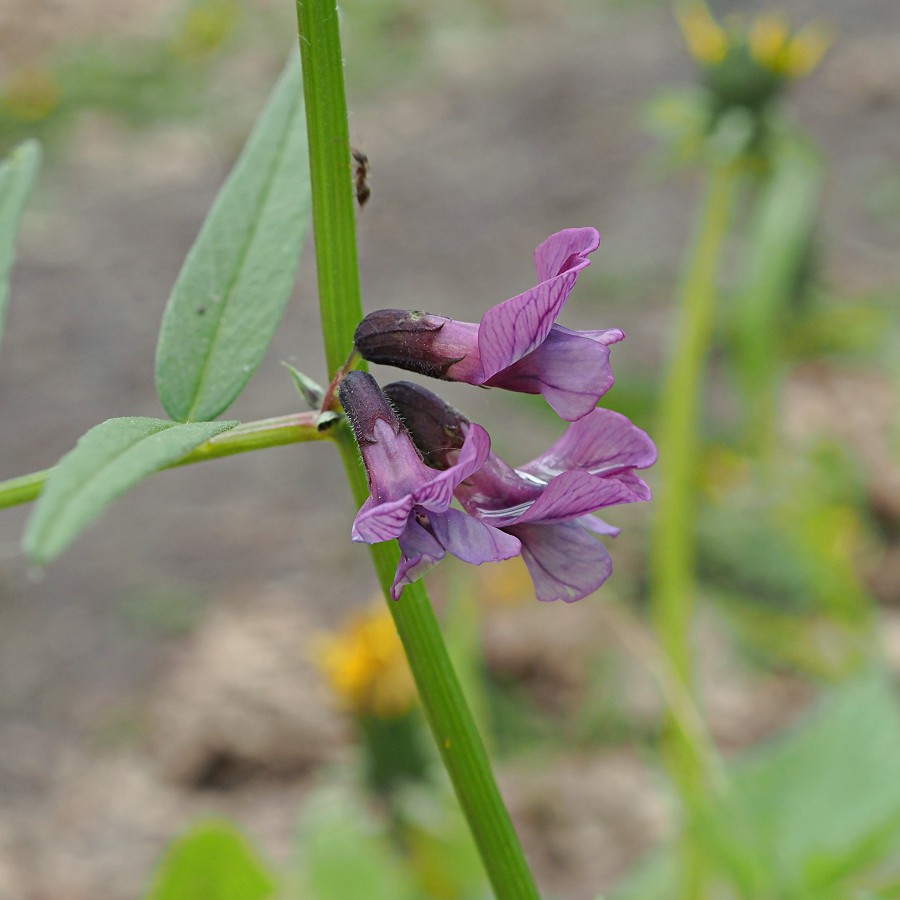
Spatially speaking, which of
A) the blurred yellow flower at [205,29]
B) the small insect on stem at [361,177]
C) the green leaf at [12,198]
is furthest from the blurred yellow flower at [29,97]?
the small insect on stem at [361,177]

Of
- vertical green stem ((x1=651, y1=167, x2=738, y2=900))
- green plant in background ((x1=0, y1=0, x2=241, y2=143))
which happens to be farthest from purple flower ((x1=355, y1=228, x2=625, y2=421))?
green plant in background ((x1=0, y1=0, x2=241, y2=143))

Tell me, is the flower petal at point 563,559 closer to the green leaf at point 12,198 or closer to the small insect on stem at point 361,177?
the small insect on stem at point 361,177

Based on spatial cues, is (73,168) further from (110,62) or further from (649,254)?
(649,254)

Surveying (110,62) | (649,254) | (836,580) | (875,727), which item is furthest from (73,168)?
(875,727)

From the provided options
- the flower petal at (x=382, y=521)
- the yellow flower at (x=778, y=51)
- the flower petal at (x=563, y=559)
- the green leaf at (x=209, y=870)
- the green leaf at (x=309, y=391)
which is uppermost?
the yellow flower at (x=778, y=51)

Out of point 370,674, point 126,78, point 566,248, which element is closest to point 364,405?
point 566,248

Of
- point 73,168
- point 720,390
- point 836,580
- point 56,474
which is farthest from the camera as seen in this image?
point 73,168
